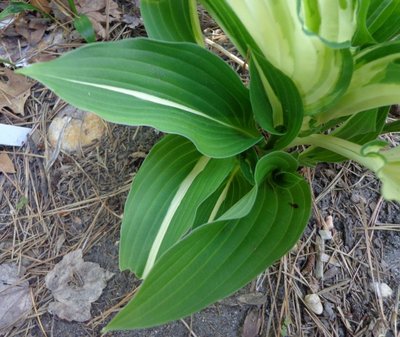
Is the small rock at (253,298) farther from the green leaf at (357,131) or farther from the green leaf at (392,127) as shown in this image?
the green leaf at (392,127)

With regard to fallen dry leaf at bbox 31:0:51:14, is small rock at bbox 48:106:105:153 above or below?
below

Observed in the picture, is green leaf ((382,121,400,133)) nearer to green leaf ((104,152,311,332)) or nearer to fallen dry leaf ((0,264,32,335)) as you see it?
green leaf ((104,152,311,332))

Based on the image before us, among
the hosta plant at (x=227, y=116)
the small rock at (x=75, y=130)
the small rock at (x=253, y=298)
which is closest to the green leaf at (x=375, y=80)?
the hosta plant at (x=227, y=116)

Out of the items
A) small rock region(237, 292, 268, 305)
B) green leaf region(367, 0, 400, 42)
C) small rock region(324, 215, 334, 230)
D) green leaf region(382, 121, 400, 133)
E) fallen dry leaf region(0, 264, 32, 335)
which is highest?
green leaf region(367, 0, 400, 42)

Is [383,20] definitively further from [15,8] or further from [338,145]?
[15,8]

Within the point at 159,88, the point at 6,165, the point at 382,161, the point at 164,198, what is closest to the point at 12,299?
the point at 6,165

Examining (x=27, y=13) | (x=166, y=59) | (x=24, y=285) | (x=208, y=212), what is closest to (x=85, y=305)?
(x=24, y=285)

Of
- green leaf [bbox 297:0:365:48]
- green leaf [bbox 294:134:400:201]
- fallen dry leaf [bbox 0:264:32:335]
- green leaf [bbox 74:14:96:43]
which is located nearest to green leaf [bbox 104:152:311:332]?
green leaf [bbox 294:134:400:201]
